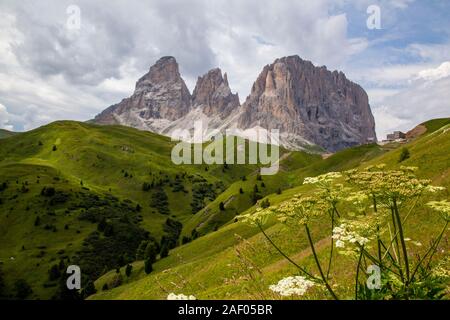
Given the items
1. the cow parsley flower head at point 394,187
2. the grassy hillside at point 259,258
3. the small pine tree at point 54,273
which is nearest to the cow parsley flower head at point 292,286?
the grassy hillside at point 259,258

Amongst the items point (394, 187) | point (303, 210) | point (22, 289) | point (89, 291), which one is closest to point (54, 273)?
point (22, 289)

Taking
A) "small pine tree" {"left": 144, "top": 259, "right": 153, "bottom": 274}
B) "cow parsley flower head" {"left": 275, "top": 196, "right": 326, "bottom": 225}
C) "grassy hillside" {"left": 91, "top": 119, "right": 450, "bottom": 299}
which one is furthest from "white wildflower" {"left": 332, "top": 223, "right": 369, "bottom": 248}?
"small pine tree" {"left": 144, "top": 259, "right": 153, "bottom": 274}

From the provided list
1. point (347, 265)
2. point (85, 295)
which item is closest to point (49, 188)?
point (85, 295)

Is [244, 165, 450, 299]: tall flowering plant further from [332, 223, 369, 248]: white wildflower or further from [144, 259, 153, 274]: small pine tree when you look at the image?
[144, 259, 153, 274]: small pine tree

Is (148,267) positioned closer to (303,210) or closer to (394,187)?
(303,210)

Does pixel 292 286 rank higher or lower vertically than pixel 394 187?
lower

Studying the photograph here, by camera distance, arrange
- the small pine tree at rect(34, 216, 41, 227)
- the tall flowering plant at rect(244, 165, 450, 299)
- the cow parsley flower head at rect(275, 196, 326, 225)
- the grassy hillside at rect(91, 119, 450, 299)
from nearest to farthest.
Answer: the tall flowering plant at rect(244, 165, 450, 299) < the cow parsley flower head at rect(275, 196, 326, 225) < the grassy hillside at rect(91, 119, 450, 299) < the small pine tree at rect(34, 216, 41, 227)

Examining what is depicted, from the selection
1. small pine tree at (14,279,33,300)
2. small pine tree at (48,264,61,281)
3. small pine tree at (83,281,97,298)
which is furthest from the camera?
small pine tree at (48,264,61,281)

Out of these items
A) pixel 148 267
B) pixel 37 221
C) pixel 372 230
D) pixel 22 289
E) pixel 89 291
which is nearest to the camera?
pixel 372 230

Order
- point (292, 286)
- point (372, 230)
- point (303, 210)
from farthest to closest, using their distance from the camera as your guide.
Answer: point (303, 210) → point (292, 286) → point (372, 230)

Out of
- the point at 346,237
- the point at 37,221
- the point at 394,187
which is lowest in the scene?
the point at 346,237

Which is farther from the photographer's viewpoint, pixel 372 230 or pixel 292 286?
pixel 292 286

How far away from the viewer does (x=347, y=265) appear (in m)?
24.6
